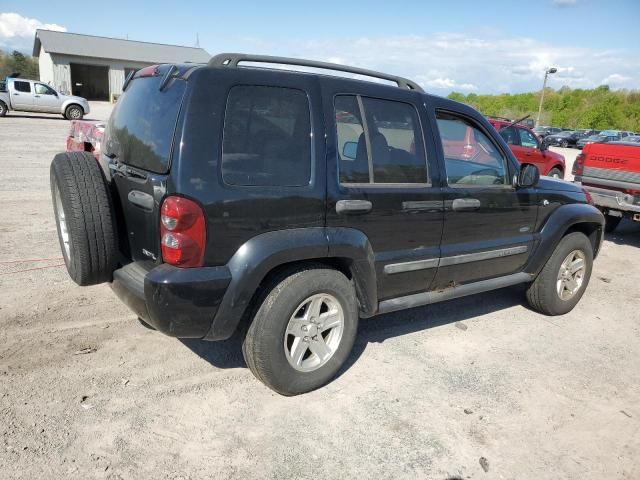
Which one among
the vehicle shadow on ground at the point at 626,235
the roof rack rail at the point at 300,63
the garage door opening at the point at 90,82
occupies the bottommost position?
the vehicle shadow on ground at the point at 626,235

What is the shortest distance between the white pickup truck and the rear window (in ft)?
72.0

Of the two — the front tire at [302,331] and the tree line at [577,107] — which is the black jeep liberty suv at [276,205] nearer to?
the front tire at [302,331]

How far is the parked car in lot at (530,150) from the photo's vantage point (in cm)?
1178

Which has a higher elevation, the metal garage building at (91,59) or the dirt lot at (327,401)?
the metal garage building at (91,59)

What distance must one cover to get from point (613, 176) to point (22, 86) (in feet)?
78.4

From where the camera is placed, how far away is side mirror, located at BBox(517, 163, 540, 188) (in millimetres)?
4125

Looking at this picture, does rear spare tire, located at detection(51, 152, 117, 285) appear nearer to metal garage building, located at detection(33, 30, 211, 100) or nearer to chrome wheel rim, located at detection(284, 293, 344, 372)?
chrome wheel rim, located at detection(284, 293, 344, 372)

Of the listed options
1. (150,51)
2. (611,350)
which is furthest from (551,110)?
(611,350)

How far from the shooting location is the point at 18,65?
5916 centimetres

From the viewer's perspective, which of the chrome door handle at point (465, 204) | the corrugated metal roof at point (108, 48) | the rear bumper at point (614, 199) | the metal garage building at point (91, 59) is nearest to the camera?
the chrome door handle at point (465, 204)

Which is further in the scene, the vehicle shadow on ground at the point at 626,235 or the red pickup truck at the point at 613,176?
the vehicle shadow on ground at the point at 626,235

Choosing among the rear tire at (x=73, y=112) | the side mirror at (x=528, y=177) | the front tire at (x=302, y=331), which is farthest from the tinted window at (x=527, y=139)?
the rear tire at (x=73, y=112)

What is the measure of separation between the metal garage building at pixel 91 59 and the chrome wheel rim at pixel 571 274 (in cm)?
3896

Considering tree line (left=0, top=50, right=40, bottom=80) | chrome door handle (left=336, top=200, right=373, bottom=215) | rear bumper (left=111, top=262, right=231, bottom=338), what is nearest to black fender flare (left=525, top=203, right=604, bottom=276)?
chrome door handle (left=336, top=200, right=373, bottom=215)
